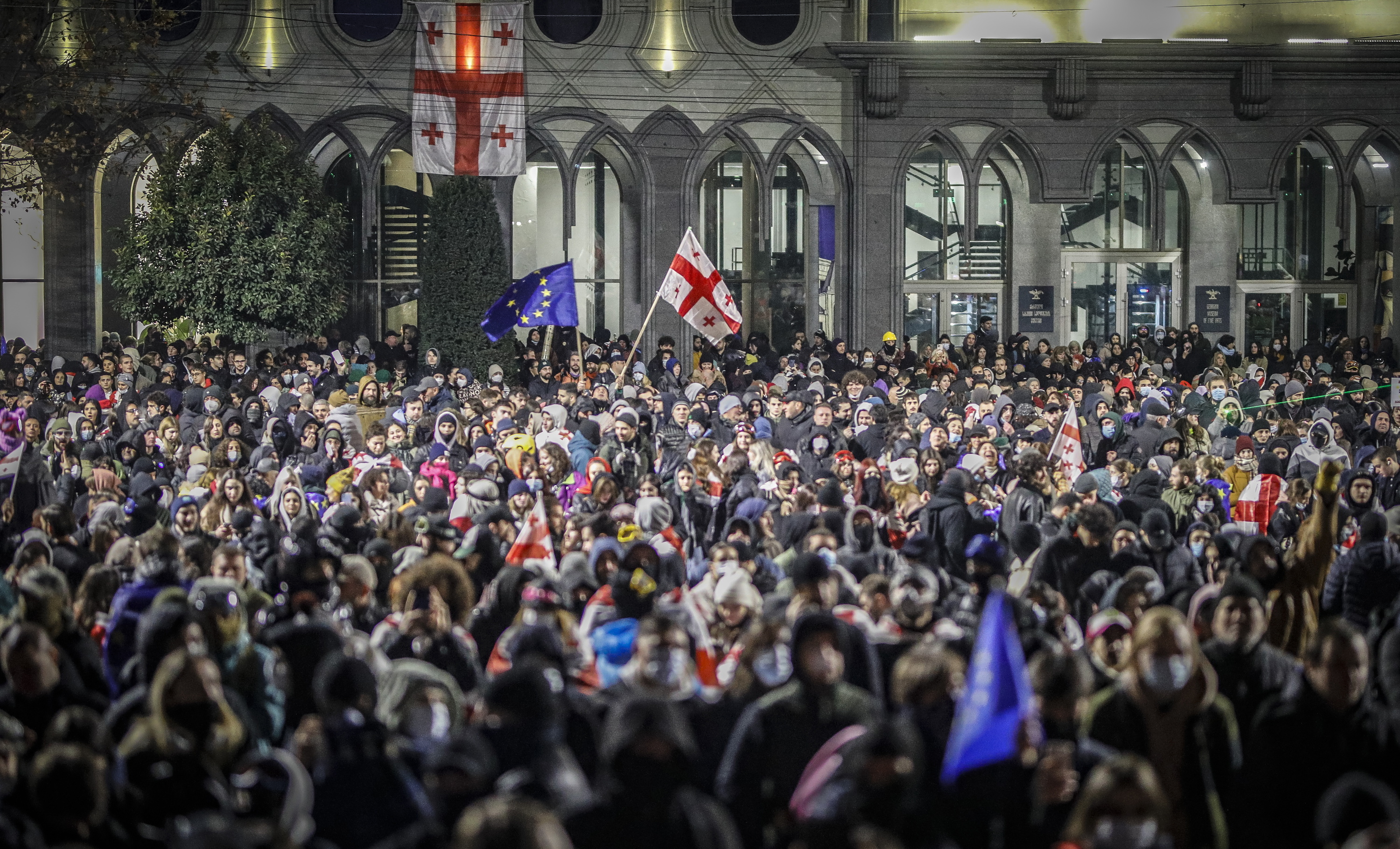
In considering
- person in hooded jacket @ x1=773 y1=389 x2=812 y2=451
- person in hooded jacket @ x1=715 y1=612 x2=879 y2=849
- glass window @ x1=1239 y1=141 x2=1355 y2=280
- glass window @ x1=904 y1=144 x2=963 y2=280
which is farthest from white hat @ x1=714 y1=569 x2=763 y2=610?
glass window @ x1=1239 y1=141 x2=1355 y2=280

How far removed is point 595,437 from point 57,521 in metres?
6.02

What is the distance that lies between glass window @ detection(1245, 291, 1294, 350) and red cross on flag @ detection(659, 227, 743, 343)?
14745 mm

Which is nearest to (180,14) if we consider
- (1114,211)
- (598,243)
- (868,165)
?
(598,243)

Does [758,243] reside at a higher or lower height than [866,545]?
higher

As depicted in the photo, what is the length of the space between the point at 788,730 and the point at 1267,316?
27.4 m

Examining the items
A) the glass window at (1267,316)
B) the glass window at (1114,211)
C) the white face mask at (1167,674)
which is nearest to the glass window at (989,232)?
the glass window at (1114,211)

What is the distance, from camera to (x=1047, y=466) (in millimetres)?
11969

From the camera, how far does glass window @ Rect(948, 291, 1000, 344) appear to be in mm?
30250

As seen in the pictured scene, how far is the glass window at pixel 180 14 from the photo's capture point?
27.2m

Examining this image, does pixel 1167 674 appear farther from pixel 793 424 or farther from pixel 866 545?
pixel 793 424

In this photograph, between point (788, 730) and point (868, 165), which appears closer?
point (788, 730)

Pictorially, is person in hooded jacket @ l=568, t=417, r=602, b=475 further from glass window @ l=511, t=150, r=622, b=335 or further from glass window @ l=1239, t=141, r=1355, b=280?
glass window @ l=1239, t=141, r=1355, b=280

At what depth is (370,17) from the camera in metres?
27.9

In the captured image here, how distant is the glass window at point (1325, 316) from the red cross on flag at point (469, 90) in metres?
15.7
